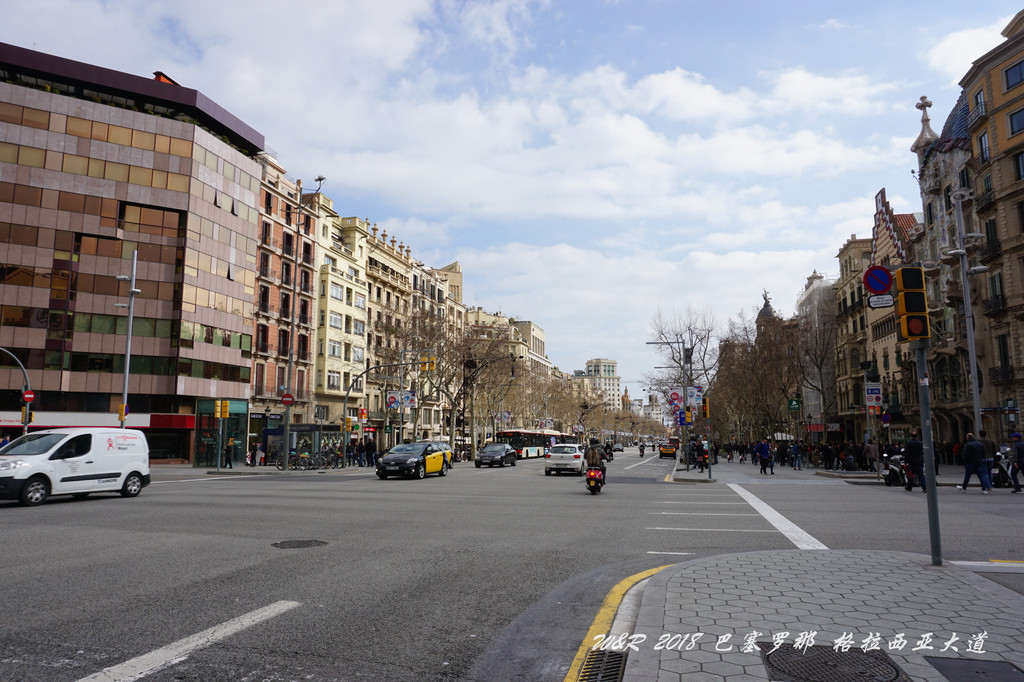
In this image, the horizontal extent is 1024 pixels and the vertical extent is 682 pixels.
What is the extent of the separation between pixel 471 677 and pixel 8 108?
51352 millimetres

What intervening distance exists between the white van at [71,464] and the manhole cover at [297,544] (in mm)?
9306

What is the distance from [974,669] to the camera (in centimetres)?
407

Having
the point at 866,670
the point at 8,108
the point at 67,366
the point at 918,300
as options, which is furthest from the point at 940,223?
the point at 8,108

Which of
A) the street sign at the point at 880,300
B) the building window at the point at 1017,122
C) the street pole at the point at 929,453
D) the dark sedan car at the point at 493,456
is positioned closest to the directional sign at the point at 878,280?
the street sign at the point at 880,300

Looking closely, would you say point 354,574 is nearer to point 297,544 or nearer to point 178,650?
point 297,544

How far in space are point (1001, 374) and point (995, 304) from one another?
393 cm

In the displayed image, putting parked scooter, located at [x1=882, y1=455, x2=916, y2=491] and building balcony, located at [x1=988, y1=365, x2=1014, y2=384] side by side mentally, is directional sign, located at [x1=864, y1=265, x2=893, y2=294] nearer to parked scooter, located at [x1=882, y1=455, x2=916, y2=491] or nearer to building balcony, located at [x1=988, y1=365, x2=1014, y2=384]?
parked scooter, located at [x1=882, y1=455, x2=916, y2=491]

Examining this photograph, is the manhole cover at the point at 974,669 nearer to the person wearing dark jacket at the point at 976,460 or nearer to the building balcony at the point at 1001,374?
the person wearing dark jacket at the point at 976,460

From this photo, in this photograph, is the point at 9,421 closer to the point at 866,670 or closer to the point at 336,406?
the point at 336,406

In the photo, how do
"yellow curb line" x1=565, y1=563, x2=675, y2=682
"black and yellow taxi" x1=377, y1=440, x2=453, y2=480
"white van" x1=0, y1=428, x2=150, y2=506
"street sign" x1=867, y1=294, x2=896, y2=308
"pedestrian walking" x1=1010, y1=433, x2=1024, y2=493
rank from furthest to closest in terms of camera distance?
1. "black and yellow taxi" x1=377, y1=440, x2=453, y2=480
2. "pedestrian walking" x1=1010, y1=433, x2=1024, y2=493
3. "white van" x1=0, y1=428, x2=150, y2=506
4. "street sign" x1=867, y1=294, x2=896, y2=308
5. "yellow curb line" x1=565, y1=563, x2=675, y2=682

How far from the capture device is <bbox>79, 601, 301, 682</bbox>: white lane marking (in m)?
4.23

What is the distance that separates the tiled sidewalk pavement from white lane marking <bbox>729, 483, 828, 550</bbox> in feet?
6.34

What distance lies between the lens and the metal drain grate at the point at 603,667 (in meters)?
4.21

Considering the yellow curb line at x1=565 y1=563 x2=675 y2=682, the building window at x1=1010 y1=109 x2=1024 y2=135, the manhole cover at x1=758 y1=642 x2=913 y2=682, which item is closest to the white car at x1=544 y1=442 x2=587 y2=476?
the yellow curb line at x1=565 y1=563 x2=675 y2=682
